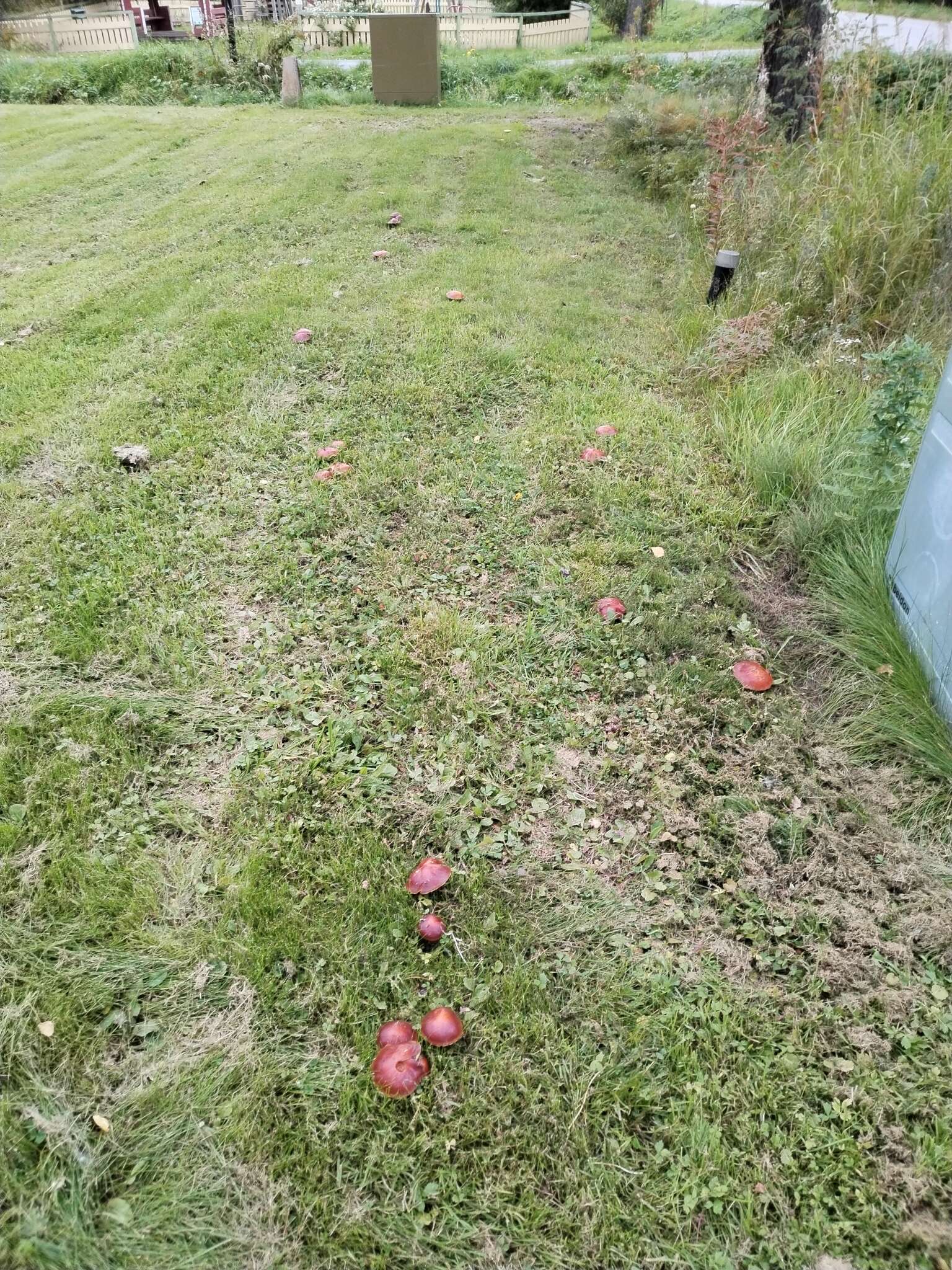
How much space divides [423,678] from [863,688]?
1.39 meters

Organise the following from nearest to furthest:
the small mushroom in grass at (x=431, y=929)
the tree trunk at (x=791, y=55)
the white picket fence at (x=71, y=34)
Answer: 1. the small mushroom in grass at (x=431, y=929)
2. the tree trunk at (x=791, y=55)
3. the white picket fence at (x=71, y=34)

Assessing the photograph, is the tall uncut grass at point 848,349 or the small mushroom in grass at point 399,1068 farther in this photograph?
the tall uncut grass at point 848,349

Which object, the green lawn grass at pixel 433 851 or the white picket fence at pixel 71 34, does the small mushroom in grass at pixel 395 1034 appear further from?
the white picket fence at pixel 71 34

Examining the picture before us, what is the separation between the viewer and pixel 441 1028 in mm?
1691

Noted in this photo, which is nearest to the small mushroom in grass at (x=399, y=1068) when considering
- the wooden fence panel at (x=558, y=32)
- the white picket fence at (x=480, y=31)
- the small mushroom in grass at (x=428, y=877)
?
the small mushroom in grass at (x=428, y=877)

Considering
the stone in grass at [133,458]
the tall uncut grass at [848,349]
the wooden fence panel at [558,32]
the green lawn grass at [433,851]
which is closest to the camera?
the green lawn grass at [433,851]

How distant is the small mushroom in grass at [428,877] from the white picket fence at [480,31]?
17669mm

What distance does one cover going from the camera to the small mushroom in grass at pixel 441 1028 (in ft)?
5.52

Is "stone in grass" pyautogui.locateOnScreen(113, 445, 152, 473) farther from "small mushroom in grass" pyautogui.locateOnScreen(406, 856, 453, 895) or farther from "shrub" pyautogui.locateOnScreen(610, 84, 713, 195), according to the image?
"shrub" pyautogui.locateOnScreen(610, 84, 713, 195)

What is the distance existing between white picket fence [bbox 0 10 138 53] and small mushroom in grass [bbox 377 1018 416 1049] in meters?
20.8

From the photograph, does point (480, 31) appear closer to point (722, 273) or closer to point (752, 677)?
point (722, 273)

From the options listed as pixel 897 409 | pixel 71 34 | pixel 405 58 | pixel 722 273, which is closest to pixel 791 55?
pixel 722 273

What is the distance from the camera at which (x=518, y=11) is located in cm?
2320

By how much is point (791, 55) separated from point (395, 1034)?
8492mm
